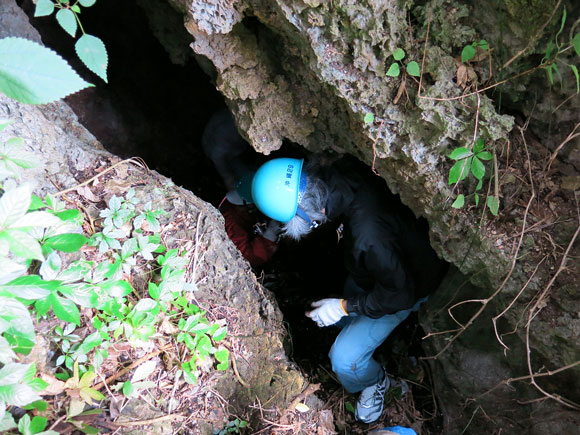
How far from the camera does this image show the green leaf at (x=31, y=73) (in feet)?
2.74

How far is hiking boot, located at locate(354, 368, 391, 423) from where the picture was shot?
3189 millimetres

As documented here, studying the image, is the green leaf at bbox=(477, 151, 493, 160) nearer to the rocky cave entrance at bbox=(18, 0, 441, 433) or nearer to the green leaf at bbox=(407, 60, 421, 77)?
the green leaf at bbox=(407, 60, 421, 77)

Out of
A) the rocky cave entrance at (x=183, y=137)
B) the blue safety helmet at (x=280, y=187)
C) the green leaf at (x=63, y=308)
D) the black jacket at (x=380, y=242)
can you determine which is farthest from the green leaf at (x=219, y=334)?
the rocky cave entrance at (x=183, y=137)

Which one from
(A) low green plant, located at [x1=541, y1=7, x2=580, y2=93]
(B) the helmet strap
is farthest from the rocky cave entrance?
(A) low green plant, located at [x1=541, y1=7, x2=580, y2=93]

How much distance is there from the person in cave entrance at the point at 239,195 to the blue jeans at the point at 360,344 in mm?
893

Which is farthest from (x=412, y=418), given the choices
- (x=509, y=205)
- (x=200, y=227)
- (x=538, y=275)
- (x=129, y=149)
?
(x=129, y=149)

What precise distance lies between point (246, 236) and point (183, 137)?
1.46 m

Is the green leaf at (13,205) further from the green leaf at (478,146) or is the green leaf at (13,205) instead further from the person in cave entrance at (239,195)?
the person in cave entrance at (239,195)

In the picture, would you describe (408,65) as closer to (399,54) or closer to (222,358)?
(399,54)

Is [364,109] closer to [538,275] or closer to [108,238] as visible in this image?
[538,275]

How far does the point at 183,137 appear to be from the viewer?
13.7 feet

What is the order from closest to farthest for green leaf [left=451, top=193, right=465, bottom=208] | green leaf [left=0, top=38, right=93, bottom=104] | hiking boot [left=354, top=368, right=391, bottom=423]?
green leaf [left=0, top=38, right=93, bottom=104] < green leaf [left=451, top=193, right=465, bottom=208] < hiking boot [left=354, top=368, right=391, bottom=423]

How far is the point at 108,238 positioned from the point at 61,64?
3.94 feet

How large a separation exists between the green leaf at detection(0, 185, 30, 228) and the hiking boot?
2893mm
